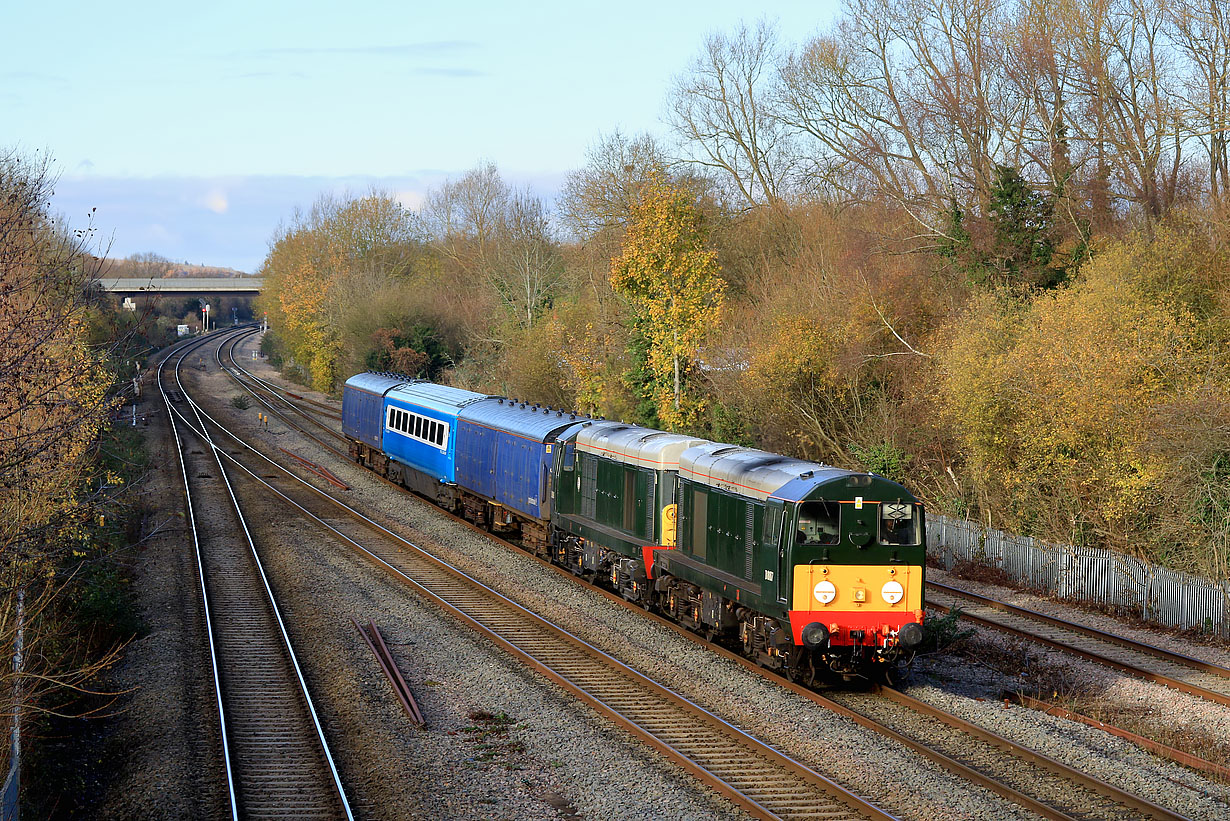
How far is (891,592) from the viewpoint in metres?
14.7

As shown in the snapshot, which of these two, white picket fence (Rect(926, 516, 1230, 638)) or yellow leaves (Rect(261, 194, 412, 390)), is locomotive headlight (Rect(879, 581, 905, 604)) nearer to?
white picket fence (Rect(926, 516, 1230, 638))

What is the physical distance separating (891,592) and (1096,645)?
5.79 m

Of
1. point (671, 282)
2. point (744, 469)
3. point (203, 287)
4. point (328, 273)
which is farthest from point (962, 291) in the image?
point (203, 287)

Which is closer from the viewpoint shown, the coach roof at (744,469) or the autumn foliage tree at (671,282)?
the coach roof at (744,469)

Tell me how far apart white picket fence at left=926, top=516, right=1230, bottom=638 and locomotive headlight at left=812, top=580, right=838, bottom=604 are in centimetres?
885

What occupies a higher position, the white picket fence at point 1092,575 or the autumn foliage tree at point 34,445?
the autumn foliage tree at point 34,445

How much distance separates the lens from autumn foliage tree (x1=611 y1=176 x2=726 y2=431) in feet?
111

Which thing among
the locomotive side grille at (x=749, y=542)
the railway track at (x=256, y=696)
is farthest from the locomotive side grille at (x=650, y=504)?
the railway track at (x=256, y=696)

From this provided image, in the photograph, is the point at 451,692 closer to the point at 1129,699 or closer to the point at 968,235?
the point at 1129,699

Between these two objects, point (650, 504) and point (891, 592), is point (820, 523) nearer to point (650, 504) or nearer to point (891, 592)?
point (891, 592)

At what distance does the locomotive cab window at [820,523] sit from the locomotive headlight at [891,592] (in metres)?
0.92

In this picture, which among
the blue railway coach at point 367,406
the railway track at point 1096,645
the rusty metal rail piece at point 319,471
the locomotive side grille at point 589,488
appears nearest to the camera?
the railway track at point 1096,645

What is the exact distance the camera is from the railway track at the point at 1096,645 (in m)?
15.9

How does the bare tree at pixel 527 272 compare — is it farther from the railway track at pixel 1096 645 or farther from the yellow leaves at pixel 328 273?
the railway track at pixel 1096 645
